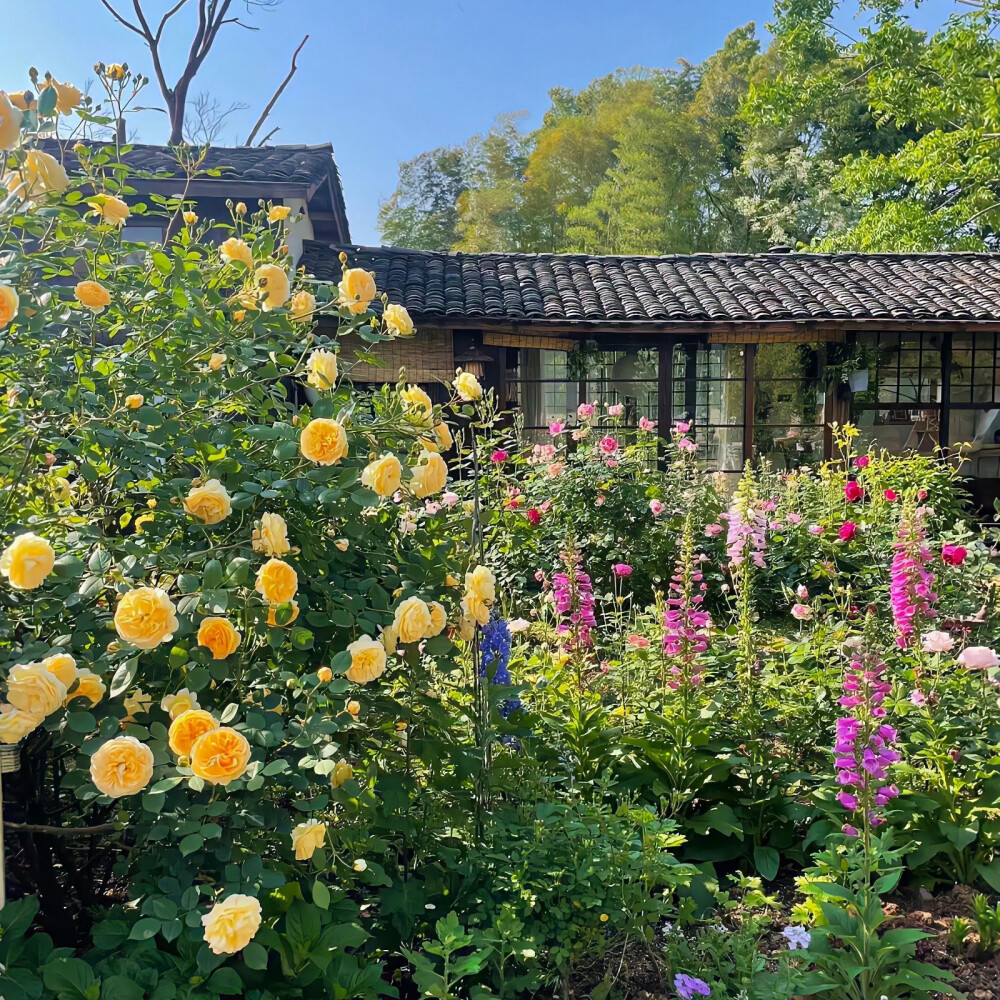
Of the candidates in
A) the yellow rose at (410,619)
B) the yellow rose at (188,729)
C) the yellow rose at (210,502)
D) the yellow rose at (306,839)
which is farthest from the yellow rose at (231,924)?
the yellow rose at (210,502)

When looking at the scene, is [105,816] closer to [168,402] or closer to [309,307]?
[168,402]

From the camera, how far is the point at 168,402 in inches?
60.4

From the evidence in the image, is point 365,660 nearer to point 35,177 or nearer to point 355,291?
point 355,291

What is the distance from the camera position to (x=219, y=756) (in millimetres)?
1134

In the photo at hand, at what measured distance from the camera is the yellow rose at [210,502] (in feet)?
4.46

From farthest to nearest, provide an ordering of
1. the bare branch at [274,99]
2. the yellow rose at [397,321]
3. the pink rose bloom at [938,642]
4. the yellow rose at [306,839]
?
1. the bare branch at [274,99]
2. the pink rose bloom at [938,642]
3. the yellow rose at [397,321]
4. the yellow rose at [306,839]

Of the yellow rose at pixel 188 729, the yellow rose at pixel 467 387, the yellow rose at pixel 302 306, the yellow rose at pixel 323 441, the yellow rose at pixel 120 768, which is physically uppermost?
the yellow rose at pixel 302 306

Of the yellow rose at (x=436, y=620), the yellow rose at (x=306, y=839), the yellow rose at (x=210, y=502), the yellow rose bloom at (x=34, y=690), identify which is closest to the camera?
the yellow rose bloom at (x=34, y=690)

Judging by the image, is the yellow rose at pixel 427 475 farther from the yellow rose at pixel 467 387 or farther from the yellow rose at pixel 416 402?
the yellow rose at pixel 467 387

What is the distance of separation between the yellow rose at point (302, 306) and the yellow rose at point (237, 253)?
0.38 ft

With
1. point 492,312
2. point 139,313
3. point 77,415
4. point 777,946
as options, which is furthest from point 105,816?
point 492,312

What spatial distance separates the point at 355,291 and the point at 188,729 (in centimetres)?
94

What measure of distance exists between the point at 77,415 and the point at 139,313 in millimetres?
334

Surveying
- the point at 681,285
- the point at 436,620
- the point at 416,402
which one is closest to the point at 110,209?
the point at 416,402
